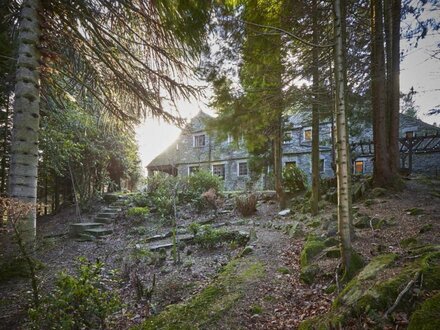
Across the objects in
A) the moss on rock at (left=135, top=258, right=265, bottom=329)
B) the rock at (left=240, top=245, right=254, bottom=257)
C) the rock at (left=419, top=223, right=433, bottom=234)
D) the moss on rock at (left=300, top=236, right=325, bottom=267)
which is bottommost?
the moss on rock at (left=135, top=258, right=265, bottom=329)

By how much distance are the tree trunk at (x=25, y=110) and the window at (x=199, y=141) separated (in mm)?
20037

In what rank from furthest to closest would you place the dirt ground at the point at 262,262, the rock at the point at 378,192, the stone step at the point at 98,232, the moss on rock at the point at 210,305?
the stone step at the point at 98,232, the rock at the point at 378,192, the dirt ground at the point at 262,262, the moss on rock at the point at 210,305

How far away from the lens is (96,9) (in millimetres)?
4152

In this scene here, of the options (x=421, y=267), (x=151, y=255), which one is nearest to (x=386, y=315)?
(x=421, y=267)

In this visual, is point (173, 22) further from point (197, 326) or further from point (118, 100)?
point (197, 326)

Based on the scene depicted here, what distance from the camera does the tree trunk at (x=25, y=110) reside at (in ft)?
12.0

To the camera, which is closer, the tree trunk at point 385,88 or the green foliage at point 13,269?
the green foliage at point 13,269

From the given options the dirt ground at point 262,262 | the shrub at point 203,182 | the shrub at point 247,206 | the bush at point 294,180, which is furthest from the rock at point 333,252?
the shrub at point 203,182

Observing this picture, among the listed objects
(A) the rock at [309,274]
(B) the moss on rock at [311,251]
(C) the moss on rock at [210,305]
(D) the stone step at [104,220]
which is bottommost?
(D) the stone step at [104,220]

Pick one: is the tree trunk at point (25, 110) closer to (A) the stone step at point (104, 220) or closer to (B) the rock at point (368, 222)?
(B) the rock at point (368, 222)

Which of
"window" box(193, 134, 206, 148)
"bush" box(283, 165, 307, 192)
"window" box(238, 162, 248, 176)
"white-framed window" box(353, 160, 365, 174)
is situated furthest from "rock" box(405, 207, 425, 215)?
"window" box(193, 134, 206, 148)

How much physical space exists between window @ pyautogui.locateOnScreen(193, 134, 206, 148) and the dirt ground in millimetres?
16142

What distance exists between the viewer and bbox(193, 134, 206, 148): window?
23869 mm

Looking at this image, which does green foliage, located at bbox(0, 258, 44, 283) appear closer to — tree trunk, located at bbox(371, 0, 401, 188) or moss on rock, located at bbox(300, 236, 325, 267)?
moss on rock, located at bbox(300, 236, 325, 267)
